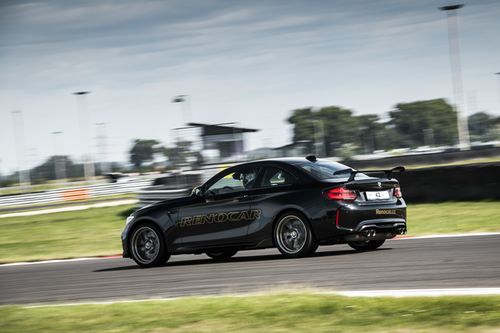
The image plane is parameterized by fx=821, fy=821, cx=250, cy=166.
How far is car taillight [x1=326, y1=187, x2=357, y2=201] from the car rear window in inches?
13.3

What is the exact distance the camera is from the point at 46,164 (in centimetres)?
5544

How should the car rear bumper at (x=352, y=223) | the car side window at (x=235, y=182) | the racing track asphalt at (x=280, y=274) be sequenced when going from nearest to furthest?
the racing track asphalt at (x=280, y=274)
the car rear bumper at (x=352, y=223)
the car side window at (x=235, y=182)

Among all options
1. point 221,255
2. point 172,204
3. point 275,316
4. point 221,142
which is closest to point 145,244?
point 172,204

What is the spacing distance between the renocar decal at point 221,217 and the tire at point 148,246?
0.45 m

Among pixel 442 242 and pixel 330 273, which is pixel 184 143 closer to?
pixel 442 242

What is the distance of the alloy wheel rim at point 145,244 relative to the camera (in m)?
12.1

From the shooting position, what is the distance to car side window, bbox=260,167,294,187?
11336mm

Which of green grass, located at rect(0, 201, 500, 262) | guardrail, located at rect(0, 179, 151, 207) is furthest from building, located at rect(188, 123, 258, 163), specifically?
guardrail, located at rect(0, 179, 151, 207)

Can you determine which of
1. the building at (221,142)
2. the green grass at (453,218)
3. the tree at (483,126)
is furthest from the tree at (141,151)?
the green grass at (453,218)

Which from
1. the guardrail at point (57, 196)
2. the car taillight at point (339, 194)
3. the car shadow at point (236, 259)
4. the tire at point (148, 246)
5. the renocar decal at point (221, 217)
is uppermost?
the guardrail at point (57, 196)

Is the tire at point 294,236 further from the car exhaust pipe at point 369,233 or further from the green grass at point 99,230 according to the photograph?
the green grass at point 99,230

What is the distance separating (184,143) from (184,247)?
1369cm

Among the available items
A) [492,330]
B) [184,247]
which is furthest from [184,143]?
[492,330]

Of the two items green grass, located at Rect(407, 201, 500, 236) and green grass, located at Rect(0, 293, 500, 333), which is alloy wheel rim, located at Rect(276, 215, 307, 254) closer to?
green grass, located at Rect(0, 293, 500, 333)
